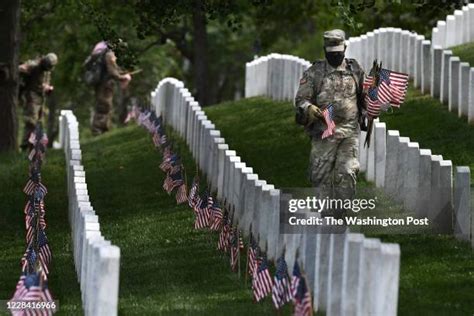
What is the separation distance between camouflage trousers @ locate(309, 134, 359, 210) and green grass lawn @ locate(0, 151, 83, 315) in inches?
103

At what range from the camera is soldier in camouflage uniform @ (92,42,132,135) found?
39906 mm

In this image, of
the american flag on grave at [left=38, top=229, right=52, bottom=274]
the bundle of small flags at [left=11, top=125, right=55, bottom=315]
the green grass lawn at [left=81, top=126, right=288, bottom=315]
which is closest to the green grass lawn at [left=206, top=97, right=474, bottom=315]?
the green grass lawn at [left=81, top=126, right=288, bottom=315]

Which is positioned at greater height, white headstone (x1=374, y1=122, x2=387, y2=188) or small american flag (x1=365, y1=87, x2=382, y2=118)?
small american flag (x1=365, y1=87, x2=382, y2=118)

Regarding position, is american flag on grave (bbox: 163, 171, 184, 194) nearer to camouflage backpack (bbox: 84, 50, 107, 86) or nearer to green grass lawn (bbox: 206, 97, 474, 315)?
A: green grass lawn (bbox: 206, 97, 474, 315)

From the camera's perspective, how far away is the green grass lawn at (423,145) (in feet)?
58.4

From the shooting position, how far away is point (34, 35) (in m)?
49.2

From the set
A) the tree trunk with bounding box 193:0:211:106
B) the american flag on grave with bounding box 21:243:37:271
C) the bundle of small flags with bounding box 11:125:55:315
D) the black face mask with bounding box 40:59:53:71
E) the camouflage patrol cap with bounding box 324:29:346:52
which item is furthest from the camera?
the tree trunk with bounding box 193:0:211:106

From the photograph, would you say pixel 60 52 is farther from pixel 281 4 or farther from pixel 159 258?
pixel 159 258

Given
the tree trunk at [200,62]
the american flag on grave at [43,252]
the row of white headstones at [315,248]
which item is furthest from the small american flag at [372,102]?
the tree trunk at [200,62]

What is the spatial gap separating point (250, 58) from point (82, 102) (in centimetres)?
645

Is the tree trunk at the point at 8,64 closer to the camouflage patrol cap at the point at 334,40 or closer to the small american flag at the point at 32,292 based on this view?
the camouflage patrol cap at the point at 334,40

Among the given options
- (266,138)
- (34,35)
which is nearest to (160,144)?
(266,138)

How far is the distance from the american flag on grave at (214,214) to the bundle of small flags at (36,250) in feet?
5.88

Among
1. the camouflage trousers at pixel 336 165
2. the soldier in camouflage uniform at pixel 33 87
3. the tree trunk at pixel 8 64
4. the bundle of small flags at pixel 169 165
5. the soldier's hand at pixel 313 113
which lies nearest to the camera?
the soldier's hand at pixel 313 113
